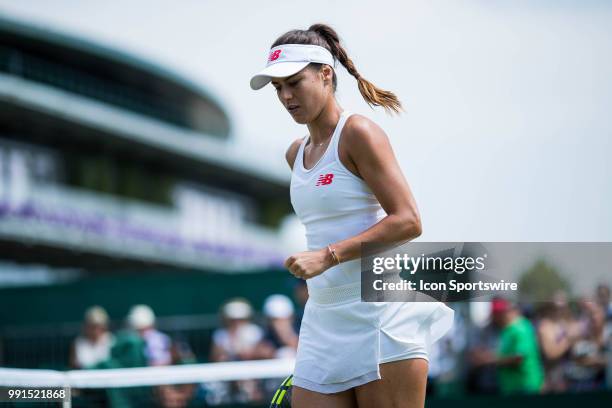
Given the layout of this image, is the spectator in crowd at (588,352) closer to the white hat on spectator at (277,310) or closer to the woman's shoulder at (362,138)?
the white hat on spectator at (277,310)

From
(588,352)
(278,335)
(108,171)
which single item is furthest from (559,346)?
(108,171)

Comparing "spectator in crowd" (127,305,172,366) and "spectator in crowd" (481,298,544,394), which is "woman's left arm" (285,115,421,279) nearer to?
"spectator in crowd" (481,298,544,394)

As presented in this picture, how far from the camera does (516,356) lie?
354 inches

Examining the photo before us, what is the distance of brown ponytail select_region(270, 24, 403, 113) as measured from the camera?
396 centimetres

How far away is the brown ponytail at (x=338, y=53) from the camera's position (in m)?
3.96

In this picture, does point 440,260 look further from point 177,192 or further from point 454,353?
point 177,192

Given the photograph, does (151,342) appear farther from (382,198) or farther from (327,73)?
(382,198)

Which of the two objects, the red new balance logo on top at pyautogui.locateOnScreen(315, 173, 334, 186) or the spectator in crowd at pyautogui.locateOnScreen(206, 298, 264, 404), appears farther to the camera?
the spectator in crowd at pyautogui.locateOnScreen(206, 298, 264, 404)

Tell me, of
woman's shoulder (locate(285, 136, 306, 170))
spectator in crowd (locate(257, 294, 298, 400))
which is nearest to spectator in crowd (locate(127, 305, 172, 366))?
spectator in crowd (locate(257, 294, 298, 400))

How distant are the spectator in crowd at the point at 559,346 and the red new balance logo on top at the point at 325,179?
221 inches

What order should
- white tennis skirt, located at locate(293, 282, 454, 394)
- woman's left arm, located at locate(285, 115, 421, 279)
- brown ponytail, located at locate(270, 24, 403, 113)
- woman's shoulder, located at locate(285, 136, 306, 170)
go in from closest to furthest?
woman's left arm, located at locate(285, 115, 421, 279) → white tennis skirt, located at locate(293, 282, 454, 394) → brown ponytail, located at locate(270, 24, 403, 113) → woman's shoulder, located at locate(285, 136, 306, 170)

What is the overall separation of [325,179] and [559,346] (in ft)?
19.1

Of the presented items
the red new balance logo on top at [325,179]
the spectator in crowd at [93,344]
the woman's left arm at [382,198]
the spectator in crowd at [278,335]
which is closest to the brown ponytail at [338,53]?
the woman's left arm at [382,198]

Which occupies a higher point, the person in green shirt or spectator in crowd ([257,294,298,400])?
spectator in crowd ([257,294,298,400])
